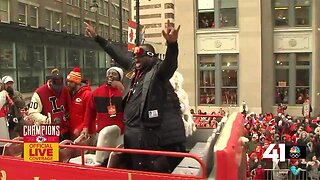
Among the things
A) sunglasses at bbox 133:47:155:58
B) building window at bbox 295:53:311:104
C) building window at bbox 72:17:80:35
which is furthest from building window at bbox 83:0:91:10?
sunglasses at bbox 133:47:155:58

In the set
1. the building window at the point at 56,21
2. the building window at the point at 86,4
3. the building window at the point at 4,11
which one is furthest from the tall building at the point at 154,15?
the building window at the point at 4,11

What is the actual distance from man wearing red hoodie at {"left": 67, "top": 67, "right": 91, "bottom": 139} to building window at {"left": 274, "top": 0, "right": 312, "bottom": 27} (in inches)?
864

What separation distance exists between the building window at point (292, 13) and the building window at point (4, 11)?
18181mm

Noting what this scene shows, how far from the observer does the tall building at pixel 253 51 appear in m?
25.8

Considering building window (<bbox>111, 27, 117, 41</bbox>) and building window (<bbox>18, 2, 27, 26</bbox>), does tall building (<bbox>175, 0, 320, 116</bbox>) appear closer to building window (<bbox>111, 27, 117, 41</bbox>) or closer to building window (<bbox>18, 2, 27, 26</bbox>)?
building window (<bbox>18, 2, 27, 26</bbox>)

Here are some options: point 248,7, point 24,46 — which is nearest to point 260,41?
point 248,7

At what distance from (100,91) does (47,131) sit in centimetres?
146

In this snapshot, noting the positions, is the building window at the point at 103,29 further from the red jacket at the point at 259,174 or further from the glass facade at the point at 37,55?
the red jacket at the point at 259,174

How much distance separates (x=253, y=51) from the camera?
26141 millimetres

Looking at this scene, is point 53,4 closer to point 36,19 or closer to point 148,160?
point 36,19
